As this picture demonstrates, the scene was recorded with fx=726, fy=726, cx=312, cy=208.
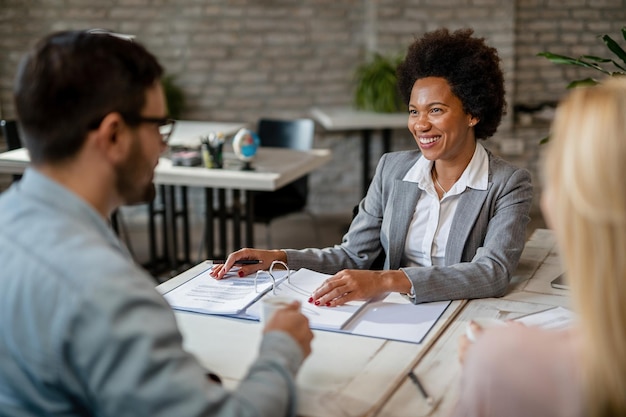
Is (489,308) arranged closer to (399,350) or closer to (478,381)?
(399,350)

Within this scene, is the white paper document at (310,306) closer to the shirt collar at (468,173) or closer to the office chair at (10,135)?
the shirt collar at (468,173)

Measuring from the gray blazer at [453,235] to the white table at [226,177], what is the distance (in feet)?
4.16

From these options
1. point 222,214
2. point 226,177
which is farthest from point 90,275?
point 222,214

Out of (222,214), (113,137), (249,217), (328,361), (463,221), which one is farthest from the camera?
(222,214)

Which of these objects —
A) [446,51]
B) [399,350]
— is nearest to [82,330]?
[399,350]

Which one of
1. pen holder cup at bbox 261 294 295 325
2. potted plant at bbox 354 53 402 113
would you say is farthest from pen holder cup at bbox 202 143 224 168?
pen holder cup at bbox 261 294 295 325

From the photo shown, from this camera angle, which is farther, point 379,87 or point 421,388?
point 379,87

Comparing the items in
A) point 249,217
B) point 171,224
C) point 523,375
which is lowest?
point 171,224

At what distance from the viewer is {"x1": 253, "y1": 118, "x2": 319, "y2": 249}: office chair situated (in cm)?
428

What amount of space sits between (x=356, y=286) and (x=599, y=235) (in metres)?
0.89

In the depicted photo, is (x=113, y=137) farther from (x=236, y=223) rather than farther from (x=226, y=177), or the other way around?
(x=236, y=223)

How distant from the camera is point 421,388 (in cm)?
132

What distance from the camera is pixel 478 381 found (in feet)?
3.33

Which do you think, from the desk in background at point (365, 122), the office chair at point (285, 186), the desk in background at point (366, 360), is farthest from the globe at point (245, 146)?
the desk in background at point (366, 360)
